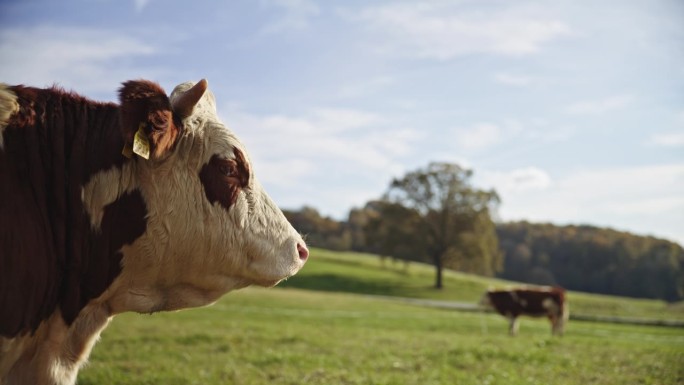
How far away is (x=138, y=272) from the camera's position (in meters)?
2.52

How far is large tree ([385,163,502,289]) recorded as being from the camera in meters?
55.5

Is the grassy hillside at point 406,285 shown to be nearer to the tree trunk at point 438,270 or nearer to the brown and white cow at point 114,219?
the tree trunk at point 438,270

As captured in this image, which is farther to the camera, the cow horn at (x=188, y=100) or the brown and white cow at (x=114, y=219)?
the cow horn at (x=188, y=100)

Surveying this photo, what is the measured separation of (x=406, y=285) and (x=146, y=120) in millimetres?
57056

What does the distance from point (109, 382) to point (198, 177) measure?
523 centimetres

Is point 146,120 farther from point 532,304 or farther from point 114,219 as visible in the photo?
point 532,304

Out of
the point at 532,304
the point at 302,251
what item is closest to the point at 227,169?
the point at 302,251

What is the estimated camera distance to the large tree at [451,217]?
55.5 m

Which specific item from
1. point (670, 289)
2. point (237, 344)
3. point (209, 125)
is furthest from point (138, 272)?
point (670, 289)

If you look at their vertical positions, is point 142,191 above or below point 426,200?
below

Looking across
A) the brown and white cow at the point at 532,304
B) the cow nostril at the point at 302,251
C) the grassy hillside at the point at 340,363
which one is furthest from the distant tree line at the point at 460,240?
the cow nostril at the point at 302,251

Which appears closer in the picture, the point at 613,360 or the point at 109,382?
the point at 109,382

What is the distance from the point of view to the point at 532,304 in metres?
22.6

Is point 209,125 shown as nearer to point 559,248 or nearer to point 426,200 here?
point 426,200
